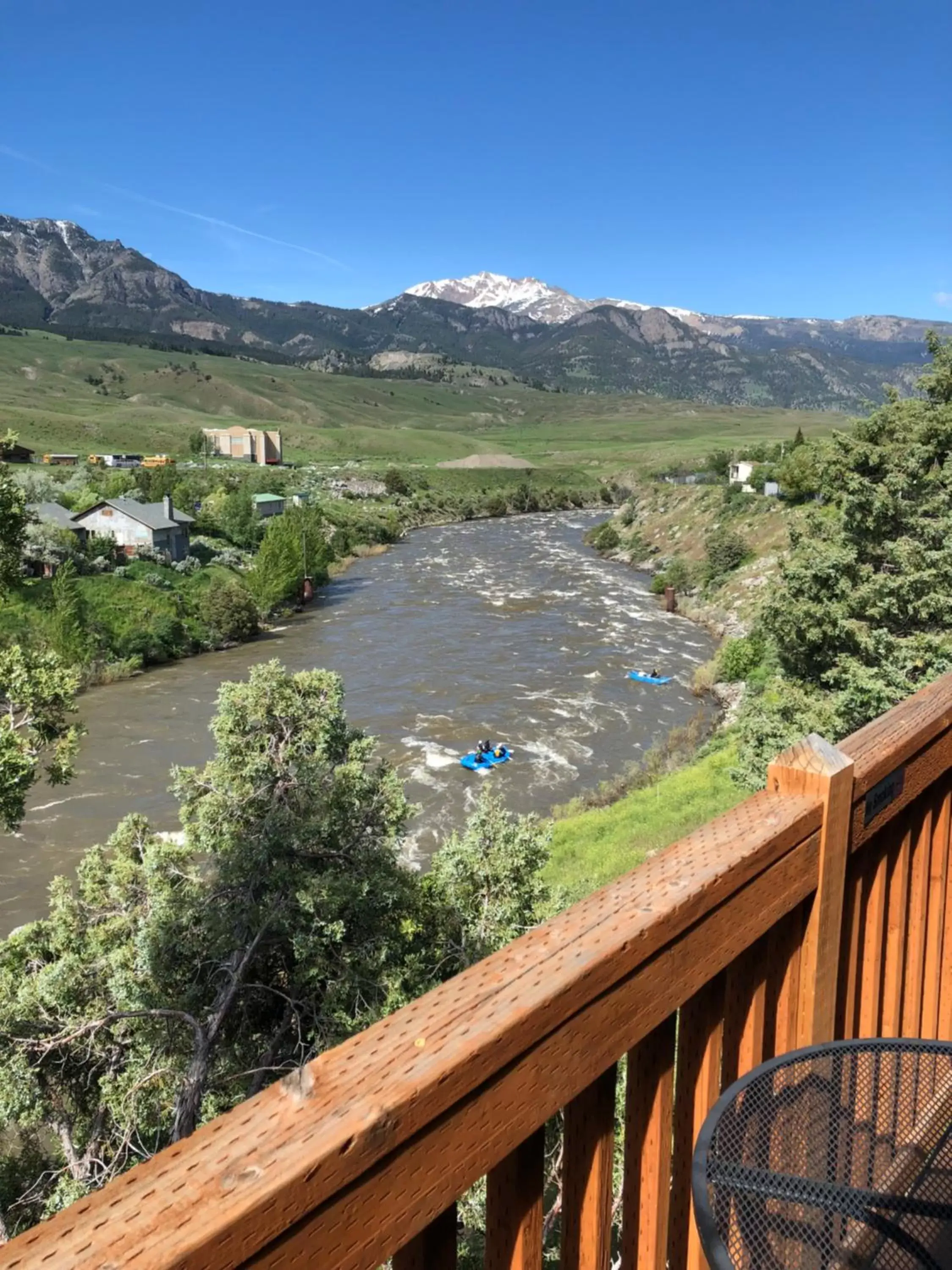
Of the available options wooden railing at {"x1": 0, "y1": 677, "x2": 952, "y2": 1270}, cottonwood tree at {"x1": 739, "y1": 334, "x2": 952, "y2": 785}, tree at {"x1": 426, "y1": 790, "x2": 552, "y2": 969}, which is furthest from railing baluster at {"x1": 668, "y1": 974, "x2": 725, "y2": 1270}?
cottonwood tree at {"x1": 739, "y1": 334, "x2": 952, "y2": 785}

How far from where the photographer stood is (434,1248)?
1.31 meters

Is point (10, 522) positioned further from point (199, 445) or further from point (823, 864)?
point (199, 445)

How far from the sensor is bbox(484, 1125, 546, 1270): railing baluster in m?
1.45

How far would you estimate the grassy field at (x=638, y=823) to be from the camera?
17.7 meters

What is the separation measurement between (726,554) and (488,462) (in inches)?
3683

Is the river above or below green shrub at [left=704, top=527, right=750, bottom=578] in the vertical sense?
below

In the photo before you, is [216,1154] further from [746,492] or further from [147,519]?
[746,492]

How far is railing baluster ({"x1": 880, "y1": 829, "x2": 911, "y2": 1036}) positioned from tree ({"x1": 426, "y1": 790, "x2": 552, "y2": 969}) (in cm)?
882

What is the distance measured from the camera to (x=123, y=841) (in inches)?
473

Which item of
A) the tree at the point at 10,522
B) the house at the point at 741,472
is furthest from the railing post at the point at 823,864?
the house at the point at 741,472

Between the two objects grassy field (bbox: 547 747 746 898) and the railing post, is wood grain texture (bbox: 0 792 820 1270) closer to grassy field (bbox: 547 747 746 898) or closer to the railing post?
the railing post

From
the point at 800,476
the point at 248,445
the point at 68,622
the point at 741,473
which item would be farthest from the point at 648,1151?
the point at 248,445

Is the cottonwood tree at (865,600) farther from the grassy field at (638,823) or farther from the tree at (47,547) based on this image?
the tree at (47,547)

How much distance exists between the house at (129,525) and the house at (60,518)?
0.61 meters
